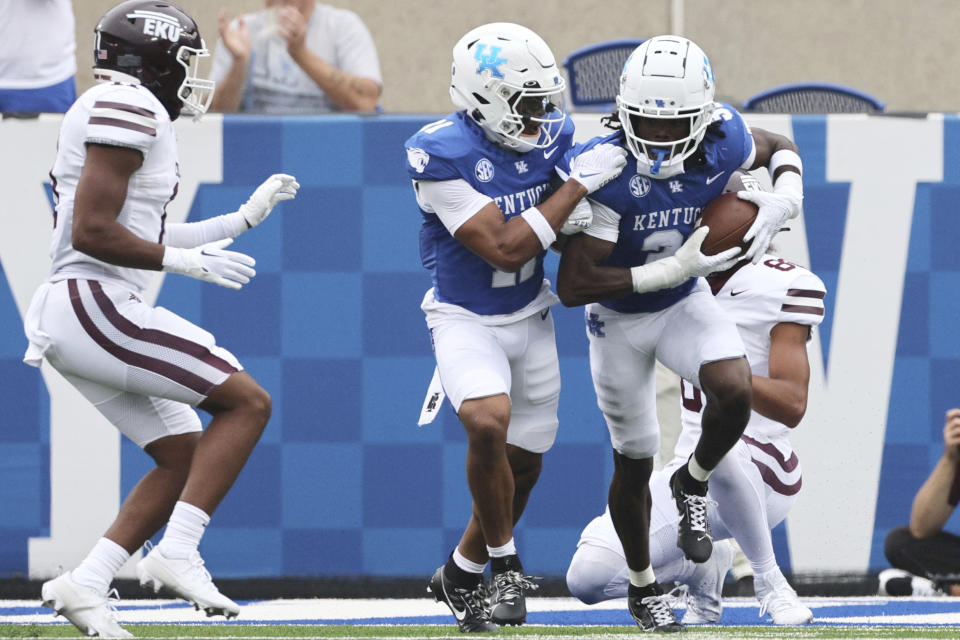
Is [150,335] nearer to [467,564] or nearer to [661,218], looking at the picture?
[467,564]

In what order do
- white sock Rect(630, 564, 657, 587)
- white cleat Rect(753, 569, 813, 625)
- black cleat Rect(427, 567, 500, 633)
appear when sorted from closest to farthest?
black cleat Rect(427, 567, 500, 633) < white sock Rect(630, 564, 657, 587) < white cleat Rect(753, 569, 813, 625)

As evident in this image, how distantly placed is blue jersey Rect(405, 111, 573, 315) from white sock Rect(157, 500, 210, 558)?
0.94 m

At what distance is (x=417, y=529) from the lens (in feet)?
→ 18.6

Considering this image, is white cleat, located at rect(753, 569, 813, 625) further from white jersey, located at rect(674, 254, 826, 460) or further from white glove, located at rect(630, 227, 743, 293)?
white glove, located at rect(630, 227, 743, 293)

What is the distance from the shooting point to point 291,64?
6141 mm

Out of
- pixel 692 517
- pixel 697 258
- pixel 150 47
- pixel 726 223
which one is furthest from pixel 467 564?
pixel 150 47

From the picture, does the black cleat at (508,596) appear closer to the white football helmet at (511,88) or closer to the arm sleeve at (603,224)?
the arm sleeve at (603,224)

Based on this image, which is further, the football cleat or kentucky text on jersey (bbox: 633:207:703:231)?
the football cleat

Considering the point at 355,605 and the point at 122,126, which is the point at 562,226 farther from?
the point at 355,605

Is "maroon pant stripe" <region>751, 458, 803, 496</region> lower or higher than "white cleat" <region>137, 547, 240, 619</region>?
higher

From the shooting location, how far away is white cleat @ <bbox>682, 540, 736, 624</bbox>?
15.7ft

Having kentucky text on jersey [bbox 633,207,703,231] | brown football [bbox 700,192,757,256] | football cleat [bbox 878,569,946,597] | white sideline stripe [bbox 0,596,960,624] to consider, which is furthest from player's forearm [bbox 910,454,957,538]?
kentucky text on jersey [bbox 633,207,703,231]

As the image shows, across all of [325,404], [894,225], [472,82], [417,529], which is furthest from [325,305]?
[894,225]

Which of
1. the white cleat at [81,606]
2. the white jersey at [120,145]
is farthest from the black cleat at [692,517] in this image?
the white jersey at [120,145]
